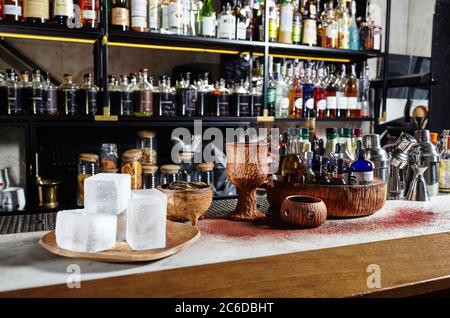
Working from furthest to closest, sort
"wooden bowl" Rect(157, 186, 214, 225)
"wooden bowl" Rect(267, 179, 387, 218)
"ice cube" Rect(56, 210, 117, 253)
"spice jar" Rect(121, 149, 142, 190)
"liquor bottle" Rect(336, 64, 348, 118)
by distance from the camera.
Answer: "liquor bottle" Rect(336, 64, 348, 118), "spice jar" Rect(121, 149, 142, 190), "wooden bowl" Rect(267, 179, 387, 218), "wooden bowl" Rect(157, 186, 214, 225), "ice cube" Rect(56, 210, 117, 253)

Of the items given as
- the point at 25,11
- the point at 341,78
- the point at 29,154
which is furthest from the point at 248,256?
the point at 341,78

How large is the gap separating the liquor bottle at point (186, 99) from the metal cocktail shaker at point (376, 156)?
121 centimetres

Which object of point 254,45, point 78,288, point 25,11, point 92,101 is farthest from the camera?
point 254,45

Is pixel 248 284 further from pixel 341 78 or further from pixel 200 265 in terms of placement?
pixel 341 78

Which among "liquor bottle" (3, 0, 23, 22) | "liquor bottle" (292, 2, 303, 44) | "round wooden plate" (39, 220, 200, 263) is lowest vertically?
"round wooden plate" (39, 220, 200, 263)

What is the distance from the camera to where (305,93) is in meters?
2.85

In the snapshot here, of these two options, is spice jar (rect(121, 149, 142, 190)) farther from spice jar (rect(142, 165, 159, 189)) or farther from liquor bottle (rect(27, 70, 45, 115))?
liquor bottle (rect(27, 70, 45, 115))

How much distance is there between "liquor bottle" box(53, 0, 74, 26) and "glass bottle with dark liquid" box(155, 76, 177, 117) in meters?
0.58

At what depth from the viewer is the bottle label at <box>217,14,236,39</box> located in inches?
102

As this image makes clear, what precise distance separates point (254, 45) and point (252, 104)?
358 mm

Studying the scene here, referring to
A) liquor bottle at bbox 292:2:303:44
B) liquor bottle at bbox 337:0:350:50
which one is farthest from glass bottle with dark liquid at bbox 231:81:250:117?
liquor bottle at bbox 337:0:350:50

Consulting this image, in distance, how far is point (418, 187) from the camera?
1.54m

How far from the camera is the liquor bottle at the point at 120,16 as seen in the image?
91.2 inches

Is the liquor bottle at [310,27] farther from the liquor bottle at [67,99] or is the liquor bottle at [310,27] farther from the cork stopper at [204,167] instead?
the liquor bottle at [67,99]
